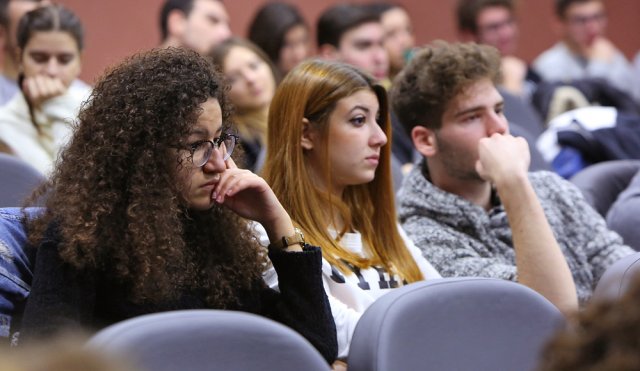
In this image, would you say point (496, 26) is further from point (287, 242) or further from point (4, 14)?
point (287, 242)

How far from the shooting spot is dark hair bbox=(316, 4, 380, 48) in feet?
13.5

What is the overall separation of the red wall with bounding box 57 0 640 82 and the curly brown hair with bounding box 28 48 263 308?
6.33ft

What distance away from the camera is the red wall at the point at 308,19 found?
4.56m

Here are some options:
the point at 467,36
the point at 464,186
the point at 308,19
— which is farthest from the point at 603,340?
the point at 308,19

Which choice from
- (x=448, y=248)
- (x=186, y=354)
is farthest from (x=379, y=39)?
(x=186, y=354)

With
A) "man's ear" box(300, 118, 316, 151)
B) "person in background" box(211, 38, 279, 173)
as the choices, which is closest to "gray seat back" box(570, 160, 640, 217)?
"man's ear" box(300, 118, 316, 151)

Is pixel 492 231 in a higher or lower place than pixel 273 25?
lower

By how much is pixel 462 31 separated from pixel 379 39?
967 mm

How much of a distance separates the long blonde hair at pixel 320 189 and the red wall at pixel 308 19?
5.01 feet

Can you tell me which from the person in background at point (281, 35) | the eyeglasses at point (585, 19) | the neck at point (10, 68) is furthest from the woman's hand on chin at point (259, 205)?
the eyeglasses at point (585, 19)

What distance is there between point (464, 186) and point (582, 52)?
10.1 ft

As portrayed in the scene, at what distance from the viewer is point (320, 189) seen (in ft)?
6.82

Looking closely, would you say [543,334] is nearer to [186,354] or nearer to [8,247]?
[186,354]

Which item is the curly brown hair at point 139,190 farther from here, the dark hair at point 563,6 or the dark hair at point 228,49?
the dark hair at point 563,6
